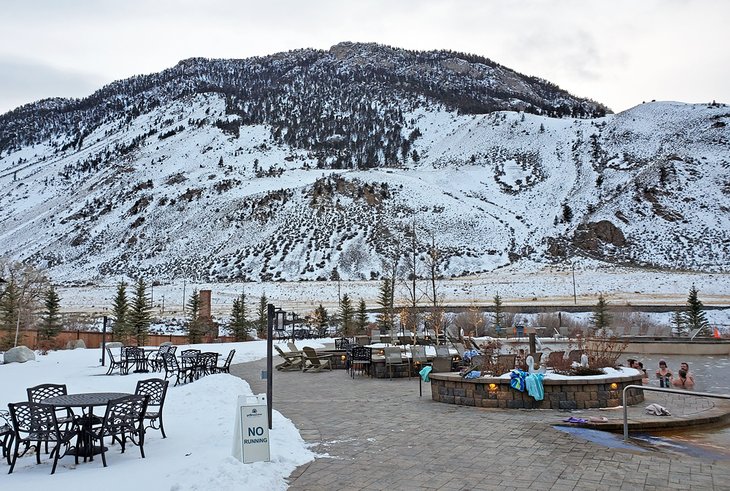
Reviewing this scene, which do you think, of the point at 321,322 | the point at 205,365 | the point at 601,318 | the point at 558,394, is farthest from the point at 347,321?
the point at 558,394

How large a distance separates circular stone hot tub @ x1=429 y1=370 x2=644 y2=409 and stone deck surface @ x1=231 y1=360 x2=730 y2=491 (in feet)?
0.88

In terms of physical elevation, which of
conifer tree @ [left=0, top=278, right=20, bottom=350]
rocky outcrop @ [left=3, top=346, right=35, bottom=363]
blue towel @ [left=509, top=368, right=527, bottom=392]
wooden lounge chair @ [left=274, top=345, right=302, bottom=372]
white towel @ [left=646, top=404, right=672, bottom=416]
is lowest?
wooden lounge chair @ [left=274, top=345, right=302, bottom=372]

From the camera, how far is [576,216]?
73.2 m

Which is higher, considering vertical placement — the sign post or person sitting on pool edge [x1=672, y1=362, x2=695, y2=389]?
the sign post

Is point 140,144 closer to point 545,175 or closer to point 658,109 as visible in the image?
point 545,175

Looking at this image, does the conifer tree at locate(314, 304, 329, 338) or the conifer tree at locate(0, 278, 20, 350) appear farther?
the conifer tree at locate(314, 304, 329, 338)

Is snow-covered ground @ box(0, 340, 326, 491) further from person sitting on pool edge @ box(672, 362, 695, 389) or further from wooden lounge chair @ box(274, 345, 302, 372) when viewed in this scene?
person sitting on pool edge @ box(672, 362, 695, 389)

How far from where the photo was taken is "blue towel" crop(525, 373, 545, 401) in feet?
32.3

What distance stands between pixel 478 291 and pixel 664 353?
2857 cm

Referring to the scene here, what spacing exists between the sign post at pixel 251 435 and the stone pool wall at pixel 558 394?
5125mm

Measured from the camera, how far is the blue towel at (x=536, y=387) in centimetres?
986

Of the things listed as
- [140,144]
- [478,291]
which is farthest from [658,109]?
[140,144]

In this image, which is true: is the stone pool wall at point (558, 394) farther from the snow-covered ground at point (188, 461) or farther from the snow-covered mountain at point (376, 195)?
the snow-covered mountain at point (376, 195)

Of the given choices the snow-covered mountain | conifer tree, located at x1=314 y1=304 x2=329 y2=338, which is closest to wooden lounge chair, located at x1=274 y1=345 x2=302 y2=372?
conifer tree, located at x1=314 y1=304 x2=329 y2=338
